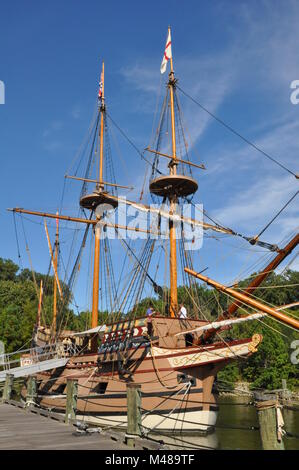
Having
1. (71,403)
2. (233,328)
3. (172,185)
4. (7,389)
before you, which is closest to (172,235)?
(172,185)

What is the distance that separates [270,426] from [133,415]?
3027 mm

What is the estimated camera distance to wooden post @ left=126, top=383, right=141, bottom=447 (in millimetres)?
7666

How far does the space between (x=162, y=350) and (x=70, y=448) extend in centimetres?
1039

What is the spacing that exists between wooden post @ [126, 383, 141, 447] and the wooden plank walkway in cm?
19

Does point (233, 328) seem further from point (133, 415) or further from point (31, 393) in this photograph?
point (133, 415)

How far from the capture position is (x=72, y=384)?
1107cm

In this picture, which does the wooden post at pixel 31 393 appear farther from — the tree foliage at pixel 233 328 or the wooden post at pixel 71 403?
the tree foliage at pixel 233 328

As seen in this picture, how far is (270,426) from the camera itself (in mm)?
6102

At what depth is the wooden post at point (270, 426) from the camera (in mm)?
6039

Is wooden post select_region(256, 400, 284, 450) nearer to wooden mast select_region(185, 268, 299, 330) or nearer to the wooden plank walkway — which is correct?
the wooden plank walkway

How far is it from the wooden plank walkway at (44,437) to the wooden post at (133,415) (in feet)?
0.63

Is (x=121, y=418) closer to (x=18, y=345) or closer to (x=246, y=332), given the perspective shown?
(x=246, y=332)

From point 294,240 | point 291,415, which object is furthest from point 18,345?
point 294,240

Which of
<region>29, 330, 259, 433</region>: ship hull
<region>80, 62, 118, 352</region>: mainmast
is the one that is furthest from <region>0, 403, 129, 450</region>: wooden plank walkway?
<region>80, 62, 118, 352</region>: mainmast
